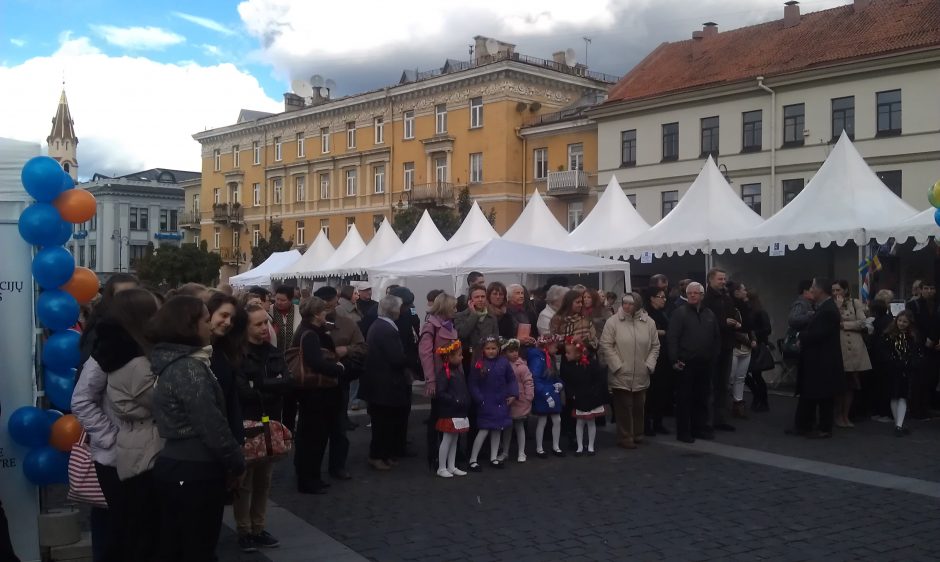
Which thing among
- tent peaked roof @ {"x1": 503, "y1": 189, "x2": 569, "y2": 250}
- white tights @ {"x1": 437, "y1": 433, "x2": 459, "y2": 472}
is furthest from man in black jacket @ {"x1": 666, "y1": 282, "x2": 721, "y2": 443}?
tent peaked roof @ {"x1": 503, "y1": 189, "x2": 569, "y2": 250}

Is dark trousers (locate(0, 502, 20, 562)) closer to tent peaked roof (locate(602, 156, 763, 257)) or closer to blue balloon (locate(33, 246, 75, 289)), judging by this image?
blue balloon (locate(33, 246, 75, 289))

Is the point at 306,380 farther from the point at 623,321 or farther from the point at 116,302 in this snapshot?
the point at 623,321

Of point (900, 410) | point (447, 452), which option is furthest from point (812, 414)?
point (447, 452)

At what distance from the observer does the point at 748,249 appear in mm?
15656

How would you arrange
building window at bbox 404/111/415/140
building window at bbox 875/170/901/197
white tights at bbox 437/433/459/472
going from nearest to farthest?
white tights at bbox 437/433/459/472 → building window at bbox 875/170/901/197 → building window at bbox 404/111/415/140

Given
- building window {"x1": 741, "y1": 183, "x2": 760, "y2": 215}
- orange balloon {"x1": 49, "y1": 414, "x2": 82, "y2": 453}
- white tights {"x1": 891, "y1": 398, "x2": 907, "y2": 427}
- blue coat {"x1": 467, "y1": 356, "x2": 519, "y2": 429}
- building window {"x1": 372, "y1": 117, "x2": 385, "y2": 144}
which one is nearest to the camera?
orange balloon {"x1": 49, "y1": 414, "x2": 82, "y2": 453}

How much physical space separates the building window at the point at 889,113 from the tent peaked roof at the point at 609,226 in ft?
46.9

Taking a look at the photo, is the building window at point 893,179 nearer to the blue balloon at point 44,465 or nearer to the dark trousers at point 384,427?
the dark trousers at point 384,427

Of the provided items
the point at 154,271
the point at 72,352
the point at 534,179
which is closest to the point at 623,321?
the point at 72,352

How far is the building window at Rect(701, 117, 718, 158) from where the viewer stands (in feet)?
118

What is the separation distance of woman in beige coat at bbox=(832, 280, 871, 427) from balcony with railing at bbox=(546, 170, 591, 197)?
97.4 feet

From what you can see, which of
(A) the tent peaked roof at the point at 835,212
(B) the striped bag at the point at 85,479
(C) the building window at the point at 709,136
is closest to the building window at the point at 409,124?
(C) the building window at the point at 709,136

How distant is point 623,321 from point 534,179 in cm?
3451

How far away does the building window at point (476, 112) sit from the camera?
148ft
